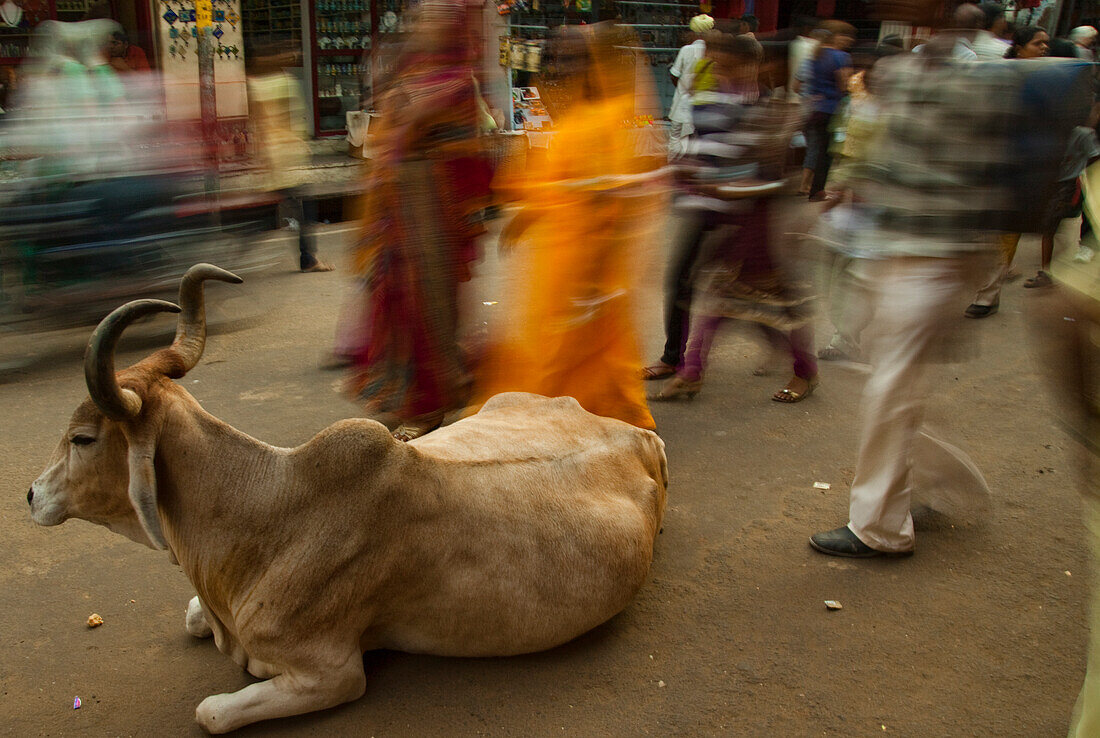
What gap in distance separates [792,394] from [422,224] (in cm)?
240

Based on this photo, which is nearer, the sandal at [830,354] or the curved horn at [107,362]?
the curved horn at [107,362]

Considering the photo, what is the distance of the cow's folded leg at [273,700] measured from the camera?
283cm

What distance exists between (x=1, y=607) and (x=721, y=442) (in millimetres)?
3266

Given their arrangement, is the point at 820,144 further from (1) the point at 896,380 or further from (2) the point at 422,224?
(1) the point at 896,380

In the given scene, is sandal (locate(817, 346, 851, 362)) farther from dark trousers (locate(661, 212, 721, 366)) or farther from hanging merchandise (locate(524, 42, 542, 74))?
hanging merchandise (locate(524, 42, 542, 74))

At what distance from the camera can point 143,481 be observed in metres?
2.68

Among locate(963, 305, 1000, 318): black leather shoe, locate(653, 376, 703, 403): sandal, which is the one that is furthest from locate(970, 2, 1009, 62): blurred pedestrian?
locate(653, 376, 703, 403): sandal

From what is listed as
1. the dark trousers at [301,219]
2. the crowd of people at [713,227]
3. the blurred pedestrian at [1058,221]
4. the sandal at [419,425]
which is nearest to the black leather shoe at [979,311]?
the blurred pedestrian at [1058,221]

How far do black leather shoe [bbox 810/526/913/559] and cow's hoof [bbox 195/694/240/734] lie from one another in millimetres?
2324

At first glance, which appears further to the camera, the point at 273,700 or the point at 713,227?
the point at 713,227

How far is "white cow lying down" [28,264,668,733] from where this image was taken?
2807mm

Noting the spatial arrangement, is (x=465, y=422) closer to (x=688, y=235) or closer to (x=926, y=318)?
(x=926, y=318)

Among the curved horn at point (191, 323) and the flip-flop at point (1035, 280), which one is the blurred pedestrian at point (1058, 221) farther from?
the curved horn at point (191, 323)

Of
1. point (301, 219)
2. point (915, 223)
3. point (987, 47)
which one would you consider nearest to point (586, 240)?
point (915, 223)
